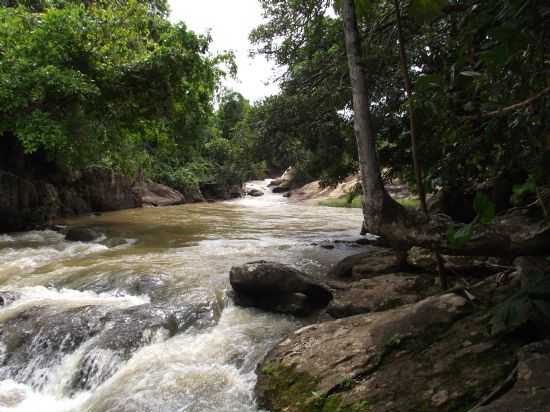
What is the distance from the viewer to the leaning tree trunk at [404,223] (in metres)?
3.71

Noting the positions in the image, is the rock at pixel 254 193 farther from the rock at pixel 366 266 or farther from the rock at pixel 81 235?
the rock at pixel 366 266

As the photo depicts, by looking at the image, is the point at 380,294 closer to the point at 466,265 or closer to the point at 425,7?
the point at 466,265

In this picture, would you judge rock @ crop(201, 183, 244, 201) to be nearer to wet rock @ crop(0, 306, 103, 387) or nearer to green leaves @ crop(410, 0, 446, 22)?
wet rock @ crop(0, 306, 103, 387)

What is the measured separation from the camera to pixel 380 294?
5.36 meters

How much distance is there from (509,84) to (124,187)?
20994 mm

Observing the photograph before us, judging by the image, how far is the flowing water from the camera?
4289mm

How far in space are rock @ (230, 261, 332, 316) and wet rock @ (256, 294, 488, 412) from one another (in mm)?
1442

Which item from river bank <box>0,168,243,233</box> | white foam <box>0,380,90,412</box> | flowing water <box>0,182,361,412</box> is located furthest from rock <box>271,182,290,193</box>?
white foam <box>0,380,90,412</box>

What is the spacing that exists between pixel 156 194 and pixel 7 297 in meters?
19.6

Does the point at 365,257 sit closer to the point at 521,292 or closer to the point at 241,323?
the point at 241,323

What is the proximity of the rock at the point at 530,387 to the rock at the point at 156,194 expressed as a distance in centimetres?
2218

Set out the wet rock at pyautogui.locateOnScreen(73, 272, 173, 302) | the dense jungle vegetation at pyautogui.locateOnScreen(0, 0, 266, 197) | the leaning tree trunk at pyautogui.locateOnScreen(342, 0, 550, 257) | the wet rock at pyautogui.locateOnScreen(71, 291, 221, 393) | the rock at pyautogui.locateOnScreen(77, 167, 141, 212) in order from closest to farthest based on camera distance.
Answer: the leaning tree trunk at pyautogui.locateOnScreen(342, 0, 550, 257) < the wet rock at pyautogui.locateOnScreen(71, 291, 221, 393) < the wet rock at pyautogui.locateOnScreen(73, 272, 173, 302) < the dense jungle vegetation at pyautogui.locateOnScreen(0, 0, 266, 197) < the rock at pyautogui.locateOnScreen(77, 167, 141, 212)

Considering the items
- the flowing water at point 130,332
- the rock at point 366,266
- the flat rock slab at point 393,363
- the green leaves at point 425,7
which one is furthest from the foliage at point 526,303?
the rock at point 366,266

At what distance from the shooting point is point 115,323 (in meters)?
5.50
